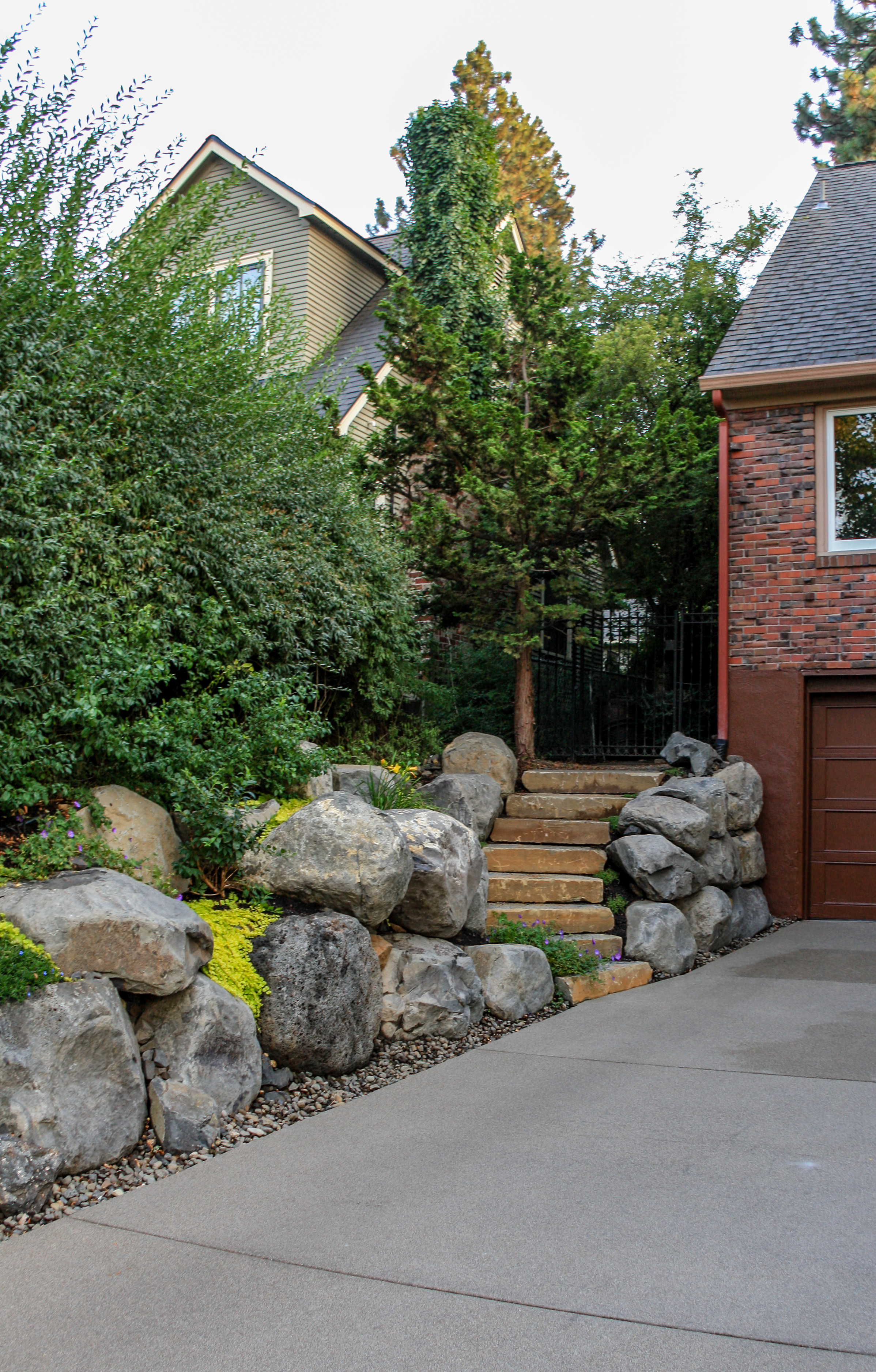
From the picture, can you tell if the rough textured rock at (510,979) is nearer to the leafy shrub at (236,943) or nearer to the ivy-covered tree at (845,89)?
the leafy shrub at (236,943)

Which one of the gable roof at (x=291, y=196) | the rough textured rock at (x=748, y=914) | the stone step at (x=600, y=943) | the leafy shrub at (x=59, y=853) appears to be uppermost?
the gable roof at (x=291, y=196)

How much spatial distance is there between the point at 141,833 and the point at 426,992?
1.84 m

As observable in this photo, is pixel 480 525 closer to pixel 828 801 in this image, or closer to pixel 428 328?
pixel 428 328

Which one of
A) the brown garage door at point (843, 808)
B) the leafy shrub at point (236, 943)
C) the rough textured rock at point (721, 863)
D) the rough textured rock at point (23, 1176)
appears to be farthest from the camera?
the brown garage door at point (843, 808)

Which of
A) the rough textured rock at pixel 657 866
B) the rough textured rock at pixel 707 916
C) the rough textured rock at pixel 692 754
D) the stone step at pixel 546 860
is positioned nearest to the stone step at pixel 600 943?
the rough textured rock at pixel 657 866

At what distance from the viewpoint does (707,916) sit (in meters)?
8.70

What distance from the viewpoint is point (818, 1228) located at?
3.54m

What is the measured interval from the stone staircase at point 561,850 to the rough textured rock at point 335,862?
77.2 inches

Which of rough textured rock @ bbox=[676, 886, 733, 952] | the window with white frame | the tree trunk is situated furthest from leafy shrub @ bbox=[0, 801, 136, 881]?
the window with white frame

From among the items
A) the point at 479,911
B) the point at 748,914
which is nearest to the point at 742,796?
the point at 748,914

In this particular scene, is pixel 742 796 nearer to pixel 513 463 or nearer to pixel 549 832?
pixel 549 832

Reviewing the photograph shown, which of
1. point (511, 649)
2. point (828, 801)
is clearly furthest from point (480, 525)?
point (828, 801)

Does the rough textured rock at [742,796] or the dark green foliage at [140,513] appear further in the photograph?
the rough textured rock at [742,796]

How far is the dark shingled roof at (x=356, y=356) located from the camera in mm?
14469
